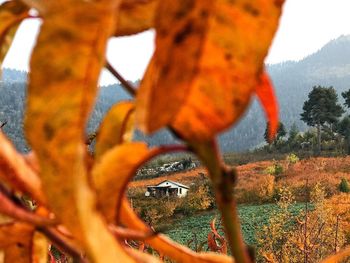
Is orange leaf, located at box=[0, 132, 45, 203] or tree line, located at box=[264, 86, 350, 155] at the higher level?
tree line, located at box=[264, 86, 350, 155]

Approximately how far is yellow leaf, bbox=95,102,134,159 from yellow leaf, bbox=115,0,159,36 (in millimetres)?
34

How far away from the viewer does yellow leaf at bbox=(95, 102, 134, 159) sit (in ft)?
0.86

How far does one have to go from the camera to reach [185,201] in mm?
18062

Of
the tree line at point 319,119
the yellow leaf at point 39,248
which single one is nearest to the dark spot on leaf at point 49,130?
the yellow leaf at point 39,248

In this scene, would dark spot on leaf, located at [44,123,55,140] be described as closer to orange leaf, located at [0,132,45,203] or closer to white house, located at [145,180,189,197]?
orange leaf, located at [0,132,45,203]

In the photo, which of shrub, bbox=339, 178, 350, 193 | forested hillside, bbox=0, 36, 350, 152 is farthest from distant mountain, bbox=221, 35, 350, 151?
shrub, bbox=339, 178, 350, 193

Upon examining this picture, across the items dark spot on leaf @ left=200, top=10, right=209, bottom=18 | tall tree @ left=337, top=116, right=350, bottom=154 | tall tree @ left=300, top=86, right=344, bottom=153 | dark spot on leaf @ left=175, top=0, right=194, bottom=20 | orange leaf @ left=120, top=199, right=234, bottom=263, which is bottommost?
orange leaf @ left=120, top=199, right=234, bottom=263

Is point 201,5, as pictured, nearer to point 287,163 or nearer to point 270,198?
point 270,198

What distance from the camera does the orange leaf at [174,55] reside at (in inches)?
6.3

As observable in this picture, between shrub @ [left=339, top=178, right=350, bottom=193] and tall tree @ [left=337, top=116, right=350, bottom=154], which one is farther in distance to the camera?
tall tree @ [left=337, top=116, right=350, bottom=154]

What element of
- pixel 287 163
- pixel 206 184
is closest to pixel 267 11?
pixel 206 184

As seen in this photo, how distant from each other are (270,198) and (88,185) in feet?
59.3

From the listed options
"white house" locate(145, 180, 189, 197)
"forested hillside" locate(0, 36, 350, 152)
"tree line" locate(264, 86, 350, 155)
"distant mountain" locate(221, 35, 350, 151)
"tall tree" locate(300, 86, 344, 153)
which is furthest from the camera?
"distant mountain" locate(221, 35, 350, 151)

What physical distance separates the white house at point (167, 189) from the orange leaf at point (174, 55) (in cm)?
2140
